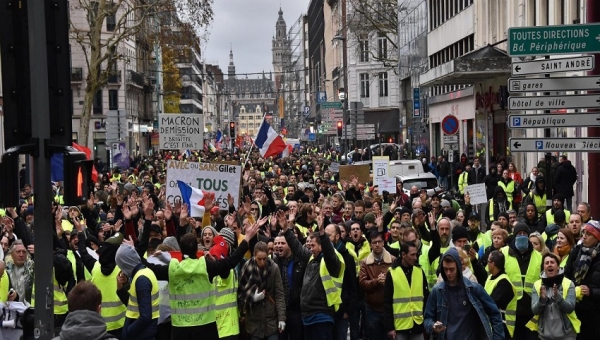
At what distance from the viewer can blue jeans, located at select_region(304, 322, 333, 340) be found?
11.7 metres

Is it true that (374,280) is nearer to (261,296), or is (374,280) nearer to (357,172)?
(261,296)

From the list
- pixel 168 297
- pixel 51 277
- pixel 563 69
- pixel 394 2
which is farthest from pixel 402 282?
pixel 394 2

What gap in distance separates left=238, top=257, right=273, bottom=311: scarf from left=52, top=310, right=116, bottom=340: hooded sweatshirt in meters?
5.62

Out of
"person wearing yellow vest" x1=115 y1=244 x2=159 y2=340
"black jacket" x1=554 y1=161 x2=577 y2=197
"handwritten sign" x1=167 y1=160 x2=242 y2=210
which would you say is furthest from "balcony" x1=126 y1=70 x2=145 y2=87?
"person wearing yellow vest" x1=115 y1=244 x2=159 y2=340

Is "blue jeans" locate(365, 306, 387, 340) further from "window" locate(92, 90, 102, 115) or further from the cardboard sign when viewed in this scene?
"window" locate(92, 90, 102, 115)

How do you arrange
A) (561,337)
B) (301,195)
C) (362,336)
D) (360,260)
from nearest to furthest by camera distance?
(561,337)
(360,260)
(362,336)
(301,195)

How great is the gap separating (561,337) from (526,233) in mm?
1526

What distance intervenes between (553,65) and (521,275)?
2248mm

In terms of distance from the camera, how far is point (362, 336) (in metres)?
13.8

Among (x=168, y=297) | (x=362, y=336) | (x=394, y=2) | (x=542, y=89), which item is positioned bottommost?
(x=362, y=336)

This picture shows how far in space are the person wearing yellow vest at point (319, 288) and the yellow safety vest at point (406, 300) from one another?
3.10 feet

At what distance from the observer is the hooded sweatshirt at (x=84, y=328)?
5464mm

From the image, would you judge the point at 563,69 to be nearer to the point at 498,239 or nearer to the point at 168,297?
the point at 498,239

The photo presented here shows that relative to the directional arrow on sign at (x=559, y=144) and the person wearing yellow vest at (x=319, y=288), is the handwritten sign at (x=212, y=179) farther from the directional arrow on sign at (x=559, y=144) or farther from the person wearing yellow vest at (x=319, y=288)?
the directional arrow on sign at (x=559, y=144)
